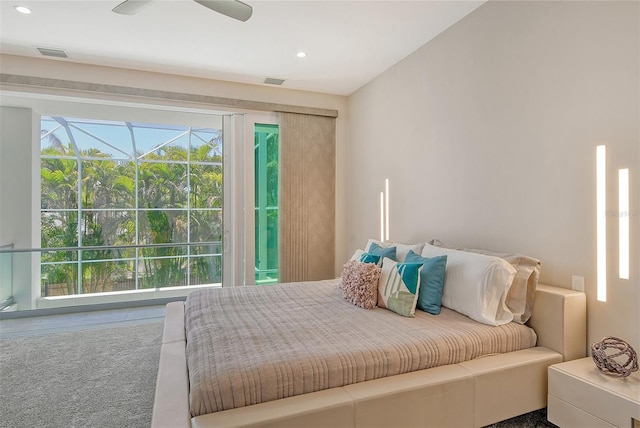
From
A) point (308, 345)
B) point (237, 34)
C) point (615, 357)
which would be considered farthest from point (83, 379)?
point (615, 357)

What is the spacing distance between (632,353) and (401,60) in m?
3.00

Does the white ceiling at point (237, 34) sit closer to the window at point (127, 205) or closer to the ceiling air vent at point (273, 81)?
the ceiling air vent at point (273, 81)

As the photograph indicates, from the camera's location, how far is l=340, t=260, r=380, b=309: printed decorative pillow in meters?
2.39

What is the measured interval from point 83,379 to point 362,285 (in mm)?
2101

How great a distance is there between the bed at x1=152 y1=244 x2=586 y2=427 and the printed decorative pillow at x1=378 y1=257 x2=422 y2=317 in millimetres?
74

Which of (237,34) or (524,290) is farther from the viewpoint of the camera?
(237,34)

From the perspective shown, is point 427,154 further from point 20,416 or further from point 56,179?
point 56,179

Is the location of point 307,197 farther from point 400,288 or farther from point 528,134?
point 528,134

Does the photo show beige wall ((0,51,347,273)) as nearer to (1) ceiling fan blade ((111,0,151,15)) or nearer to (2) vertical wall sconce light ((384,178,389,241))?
(2) vertical wall sconce light ((384,178,389,241))

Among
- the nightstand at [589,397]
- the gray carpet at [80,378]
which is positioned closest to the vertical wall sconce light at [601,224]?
the nightstand at [589,397]

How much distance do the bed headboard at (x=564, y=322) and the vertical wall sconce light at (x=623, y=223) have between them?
26cm

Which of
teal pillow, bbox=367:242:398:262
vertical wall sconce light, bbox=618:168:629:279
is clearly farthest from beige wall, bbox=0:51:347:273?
vertical wall sconce light, bbox=618:168:629:279

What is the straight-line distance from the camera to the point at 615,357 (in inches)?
66.2

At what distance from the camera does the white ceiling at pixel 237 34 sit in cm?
Answer: 261
